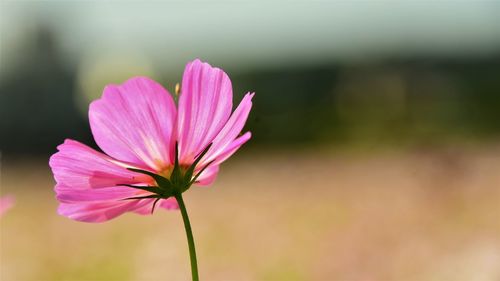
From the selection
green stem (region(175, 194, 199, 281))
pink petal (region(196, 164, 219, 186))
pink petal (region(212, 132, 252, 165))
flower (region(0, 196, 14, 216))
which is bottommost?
flower (region(0, 196, 14, 216))

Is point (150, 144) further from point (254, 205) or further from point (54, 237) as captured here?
point (254, 205)

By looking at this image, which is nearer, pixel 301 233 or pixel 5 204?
pixel 5 204

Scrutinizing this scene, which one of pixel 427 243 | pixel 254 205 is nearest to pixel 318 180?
pixel 254 205

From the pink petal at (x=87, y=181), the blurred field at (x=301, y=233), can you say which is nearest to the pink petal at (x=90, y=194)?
the pink petal at (x=87, y=181)

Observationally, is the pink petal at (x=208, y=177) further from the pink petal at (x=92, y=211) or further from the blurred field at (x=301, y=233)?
the blurred field at (x=301, y=233)

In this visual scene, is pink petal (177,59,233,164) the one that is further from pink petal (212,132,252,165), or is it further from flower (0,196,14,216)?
flower (0,196,14,216)

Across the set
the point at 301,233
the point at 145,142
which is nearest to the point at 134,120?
the point at 145,142

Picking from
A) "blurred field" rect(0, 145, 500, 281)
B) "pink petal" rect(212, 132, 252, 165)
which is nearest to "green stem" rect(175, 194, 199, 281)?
"pink petal" rect(212, 132, 252, 165)

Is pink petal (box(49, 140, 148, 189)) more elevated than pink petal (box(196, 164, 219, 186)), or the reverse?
pink petal (box(196, 164, 219, 186))

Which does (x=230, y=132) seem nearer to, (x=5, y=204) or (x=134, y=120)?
(x=134, y=120)
